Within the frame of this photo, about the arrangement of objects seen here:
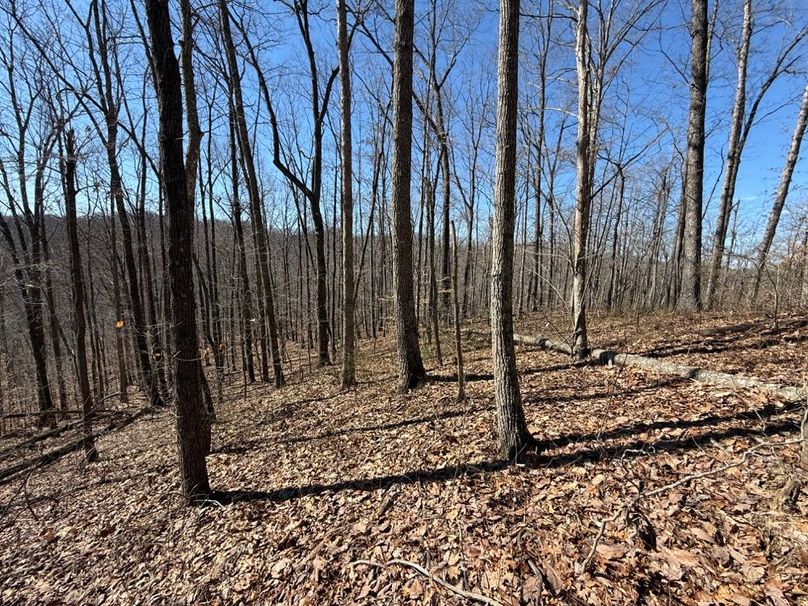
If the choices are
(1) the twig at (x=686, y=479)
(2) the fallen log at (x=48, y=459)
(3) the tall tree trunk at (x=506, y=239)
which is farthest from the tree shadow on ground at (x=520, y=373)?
(2) the fallen log at (x=48, y=459)

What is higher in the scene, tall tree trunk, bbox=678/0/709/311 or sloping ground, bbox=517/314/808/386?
tall tree trunk, bbox=678/0/709/311

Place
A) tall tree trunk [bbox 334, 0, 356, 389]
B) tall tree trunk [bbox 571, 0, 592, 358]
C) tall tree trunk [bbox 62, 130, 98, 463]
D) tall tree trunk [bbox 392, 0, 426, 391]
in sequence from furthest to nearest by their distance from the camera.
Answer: tall tree trunk [bbox 334, 0, 356, 389]
tall tree trunk [bbox 62, 130, 98, 463]
tall tree trunk [bbox 392, 0, 426, 391]
tall tree trunk [bbox 571, 0, 592, 358]

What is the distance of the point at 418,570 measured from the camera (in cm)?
268

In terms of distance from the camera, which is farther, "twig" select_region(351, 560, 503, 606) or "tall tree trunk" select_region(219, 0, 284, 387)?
"tall tree trunk" select_region(219, 0, 284, 387)

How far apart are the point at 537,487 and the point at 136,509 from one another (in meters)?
5.43

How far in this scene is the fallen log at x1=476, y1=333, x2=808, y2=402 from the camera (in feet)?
12.2

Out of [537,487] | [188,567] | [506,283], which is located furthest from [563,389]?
[188,567]

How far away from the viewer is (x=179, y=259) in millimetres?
3988

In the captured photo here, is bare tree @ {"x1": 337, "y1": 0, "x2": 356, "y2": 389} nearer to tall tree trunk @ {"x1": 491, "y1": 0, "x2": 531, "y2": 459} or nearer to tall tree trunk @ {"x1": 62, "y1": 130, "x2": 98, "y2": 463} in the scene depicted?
tall tree trunk @ {"x1": 491, "y1": 0, "x2": 531, "y2": 459}

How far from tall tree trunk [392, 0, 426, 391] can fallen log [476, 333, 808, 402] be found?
10.7 feet

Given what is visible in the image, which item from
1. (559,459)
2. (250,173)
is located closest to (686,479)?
(559,459)

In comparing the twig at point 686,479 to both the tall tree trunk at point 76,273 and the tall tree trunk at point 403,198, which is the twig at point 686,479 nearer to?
the tall tree trunk at point 403,198

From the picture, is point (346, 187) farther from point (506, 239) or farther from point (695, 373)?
point (695, 373)

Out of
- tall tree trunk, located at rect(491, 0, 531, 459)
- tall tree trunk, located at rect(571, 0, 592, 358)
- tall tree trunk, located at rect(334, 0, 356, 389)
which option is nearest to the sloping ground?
tall tree trunk, located at rect(571, 0, 592, 358)
